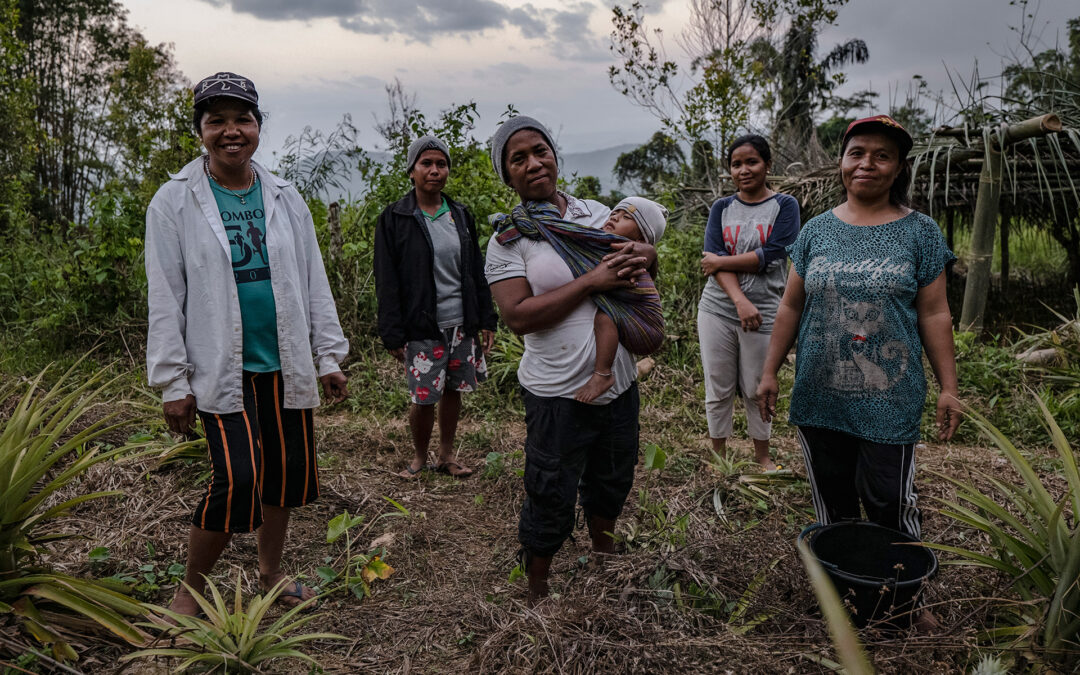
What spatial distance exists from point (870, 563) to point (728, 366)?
155 cm

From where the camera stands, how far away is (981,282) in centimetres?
579

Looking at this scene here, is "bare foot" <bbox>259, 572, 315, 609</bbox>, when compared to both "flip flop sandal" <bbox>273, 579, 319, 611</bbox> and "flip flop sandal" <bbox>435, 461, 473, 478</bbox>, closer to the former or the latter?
"flip flop sandal" <bbox>273, 579, 319, 611</bbox>

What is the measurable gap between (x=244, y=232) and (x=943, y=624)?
2544mm

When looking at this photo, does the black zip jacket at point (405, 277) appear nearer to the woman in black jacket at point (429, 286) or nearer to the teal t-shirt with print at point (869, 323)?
the woman in black jacket at point (429, 286)

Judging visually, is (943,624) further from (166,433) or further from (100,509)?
(166,433)

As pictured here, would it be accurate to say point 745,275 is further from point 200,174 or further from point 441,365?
point 200,174

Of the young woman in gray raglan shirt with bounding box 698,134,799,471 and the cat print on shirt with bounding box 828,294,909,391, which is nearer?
the cat print on shirt with bounding box 828,294,909,391

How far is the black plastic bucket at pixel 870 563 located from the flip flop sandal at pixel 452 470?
7.47 ft

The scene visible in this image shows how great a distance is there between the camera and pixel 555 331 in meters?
2.29

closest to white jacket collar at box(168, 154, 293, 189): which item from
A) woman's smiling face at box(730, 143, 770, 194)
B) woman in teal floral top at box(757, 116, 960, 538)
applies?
woman in teal floral top at box(757, 116, 960, 538)

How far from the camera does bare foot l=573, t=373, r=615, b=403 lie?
2.24 meters

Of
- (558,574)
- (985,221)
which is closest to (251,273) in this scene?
(558,574)

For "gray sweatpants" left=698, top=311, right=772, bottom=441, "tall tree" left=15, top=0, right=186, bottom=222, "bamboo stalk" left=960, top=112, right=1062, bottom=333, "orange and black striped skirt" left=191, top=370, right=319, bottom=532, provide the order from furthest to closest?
1. "tall tree" left=15, top=0, right=186, bottom=222
2. "bamboo stalk" left=960, top=112, right=1062, bottom=333
3. "gray sweatpants" left=698, top=311, right=772, bottom=441
4. "orange and black striped skirt" left=191, top=370, right=319, bottom=532

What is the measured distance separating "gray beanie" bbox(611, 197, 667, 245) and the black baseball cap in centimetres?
129
